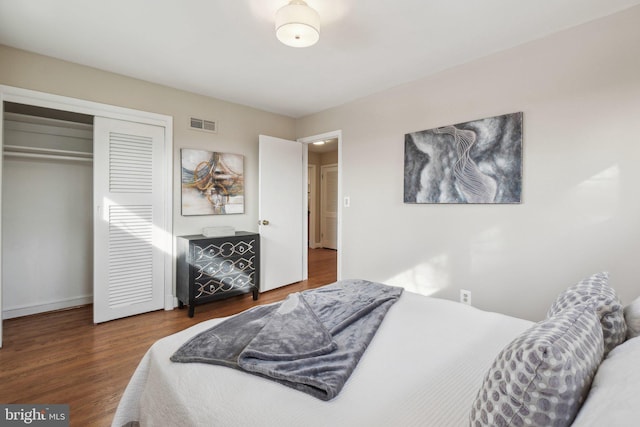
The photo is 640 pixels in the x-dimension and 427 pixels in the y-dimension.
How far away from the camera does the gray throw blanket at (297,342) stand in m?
1.06

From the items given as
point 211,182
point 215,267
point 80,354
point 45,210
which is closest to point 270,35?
point 211,182

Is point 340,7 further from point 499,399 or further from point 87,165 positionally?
point 87,165

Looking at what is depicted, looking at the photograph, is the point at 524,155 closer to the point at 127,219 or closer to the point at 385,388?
the point at 385,388

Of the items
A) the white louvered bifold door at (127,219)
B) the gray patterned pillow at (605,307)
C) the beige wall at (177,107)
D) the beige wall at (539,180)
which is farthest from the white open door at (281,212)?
the gray patterned pillow at (605,307)

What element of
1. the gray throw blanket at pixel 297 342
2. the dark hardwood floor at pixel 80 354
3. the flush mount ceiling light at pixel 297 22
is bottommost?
the dark hardwood floor at pixel 80 354

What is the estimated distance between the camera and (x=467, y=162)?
2691mm

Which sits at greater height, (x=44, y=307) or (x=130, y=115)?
(x=130, y=115)

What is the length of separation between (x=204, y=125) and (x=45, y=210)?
1.87 metres

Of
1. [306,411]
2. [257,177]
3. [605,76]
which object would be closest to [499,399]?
[306,411]

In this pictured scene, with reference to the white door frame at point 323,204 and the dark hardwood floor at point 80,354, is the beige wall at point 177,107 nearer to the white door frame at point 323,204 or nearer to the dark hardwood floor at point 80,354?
the dark hardwood floor at point 80,354

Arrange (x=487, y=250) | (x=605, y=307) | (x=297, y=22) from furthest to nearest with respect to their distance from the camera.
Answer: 1. (x=487, y=250)
2. (x=297, y=22)
3. (x=605, y=307)

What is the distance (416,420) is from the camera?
0.88 m

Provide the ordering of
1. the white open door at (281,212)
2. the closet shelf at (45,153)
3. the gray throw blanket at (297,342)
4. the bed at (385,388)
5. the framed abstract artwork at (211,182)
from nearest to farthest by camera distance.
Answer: the bed at (385,388) < the gray throw blanket at (297,342) < the closet shelf at (45,153) < the framed abstract artwork at (211,182) < the white open door at (281,212)

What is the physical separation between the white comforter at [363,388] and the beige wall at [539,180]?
3.74 ft
